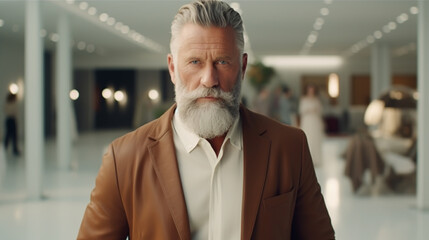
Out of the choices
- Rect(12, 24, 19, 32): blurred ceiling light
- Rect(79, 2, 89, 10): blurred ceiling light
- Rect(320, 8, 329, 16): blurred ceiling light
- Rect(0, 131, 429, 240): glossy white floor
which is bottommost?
Rect(0, 131, 429, 240): glossy white floor

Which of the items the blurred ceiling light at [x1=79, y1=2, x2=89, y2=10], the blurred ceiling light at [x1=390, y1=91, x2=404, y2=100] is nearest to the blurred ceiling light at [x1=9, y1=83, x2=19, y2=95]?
the blurred ceiling light at [x1=79, y1=2, x2=89, y2=10]

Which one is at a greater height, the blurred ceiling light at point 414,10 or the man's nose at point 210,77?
the blurred ceiling light at point 414,10

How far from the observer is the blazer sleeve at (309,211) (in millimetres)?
1591

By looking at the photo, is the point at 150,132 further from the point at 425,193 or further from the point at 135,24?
the point at 135,24

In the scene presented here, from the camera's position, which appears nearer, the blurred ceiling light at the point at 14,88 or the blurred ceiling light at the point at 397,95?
the blurred ceiling light at the point at 397,95

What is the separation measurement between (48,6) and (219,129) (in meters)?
11.1

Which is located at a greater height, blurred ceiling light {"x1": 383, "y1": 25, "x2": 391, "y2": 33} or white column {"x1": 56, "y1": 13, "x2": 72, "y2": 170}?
blurred ceiling light {"x1": 383, "y1": 25, "x2": 391, "y2": 33}

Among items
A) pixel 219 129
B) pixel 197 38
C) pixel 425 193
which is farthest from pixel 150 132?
Result: pixel 425 193

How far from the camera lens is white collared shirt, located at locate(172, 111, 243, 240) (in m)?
1.51

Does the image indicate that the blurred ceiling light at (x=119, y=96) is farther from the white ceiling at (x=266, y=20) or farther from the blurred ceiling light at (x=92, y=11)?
the blurred ceiling light at (x=92, y=11)

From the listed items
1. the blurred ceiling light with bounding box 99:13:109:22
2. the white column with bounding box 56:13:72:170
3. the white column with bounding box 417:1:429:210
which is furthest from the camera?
the blurred ceiling light with bounding box 99:13:109:22

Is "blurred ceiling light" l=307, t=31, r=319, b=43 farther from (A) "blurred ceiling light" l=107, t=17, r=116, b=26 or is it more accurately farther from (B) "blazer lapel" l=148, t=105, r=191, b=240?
(B) "blazer lapel" l=148, t=105, r=191, b=240

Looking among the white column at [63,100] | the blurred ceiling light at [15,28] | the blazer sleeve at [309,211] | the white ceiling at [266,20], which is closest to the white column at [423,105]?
the white ceiling at [266,20]

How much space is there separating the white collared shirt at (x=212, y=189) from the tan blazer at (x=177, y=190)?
0.19 ft
